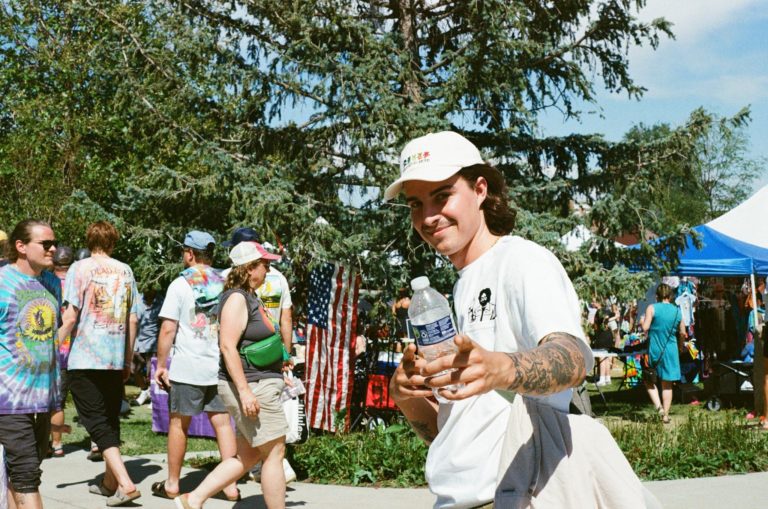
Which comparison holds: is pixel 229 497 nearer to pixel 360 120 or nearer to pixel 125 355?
pixel 125 355

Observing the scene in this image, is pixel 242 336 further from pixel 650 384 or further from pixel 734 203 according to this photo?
pixel 734 203

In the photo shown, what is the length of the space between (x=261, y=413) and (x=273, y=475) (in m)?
0.41

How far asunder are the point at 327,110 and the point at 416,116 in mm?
1251

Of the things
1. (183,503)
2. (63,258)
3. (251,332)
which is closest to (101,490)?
(183,503)

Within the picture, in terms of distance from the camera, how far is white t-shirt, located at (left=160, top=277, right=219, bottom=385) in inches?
275

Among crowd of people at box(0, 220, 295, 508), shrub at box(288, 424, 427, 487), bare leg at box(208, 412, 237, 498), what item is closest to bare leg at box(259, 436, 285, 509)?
crowd of people at box(0, 220, 295, 508)

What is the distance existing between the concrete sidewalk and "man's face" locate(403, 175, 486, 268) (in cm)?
476

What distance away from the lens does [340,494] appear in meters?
7.41

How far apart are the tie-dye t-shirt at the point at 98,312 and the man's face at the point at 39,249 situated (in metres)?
1.50

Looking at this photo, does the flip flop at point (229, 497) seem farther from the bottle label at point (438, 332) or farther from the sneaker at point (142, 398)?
the sneaker at point (142, 398)

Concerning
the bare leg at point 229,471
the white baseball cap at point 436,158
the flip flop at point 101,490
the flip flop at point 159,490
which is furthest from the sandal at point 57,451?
the white baseball cap at point 436,158

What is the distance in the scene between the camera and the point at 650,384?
43.1ft

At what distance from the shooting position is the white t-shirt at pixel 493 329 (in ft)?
7.08

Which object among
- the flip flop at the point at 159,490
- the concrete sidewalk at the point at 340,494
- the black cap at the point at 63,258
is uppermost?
the black cap at the point at 63,258
